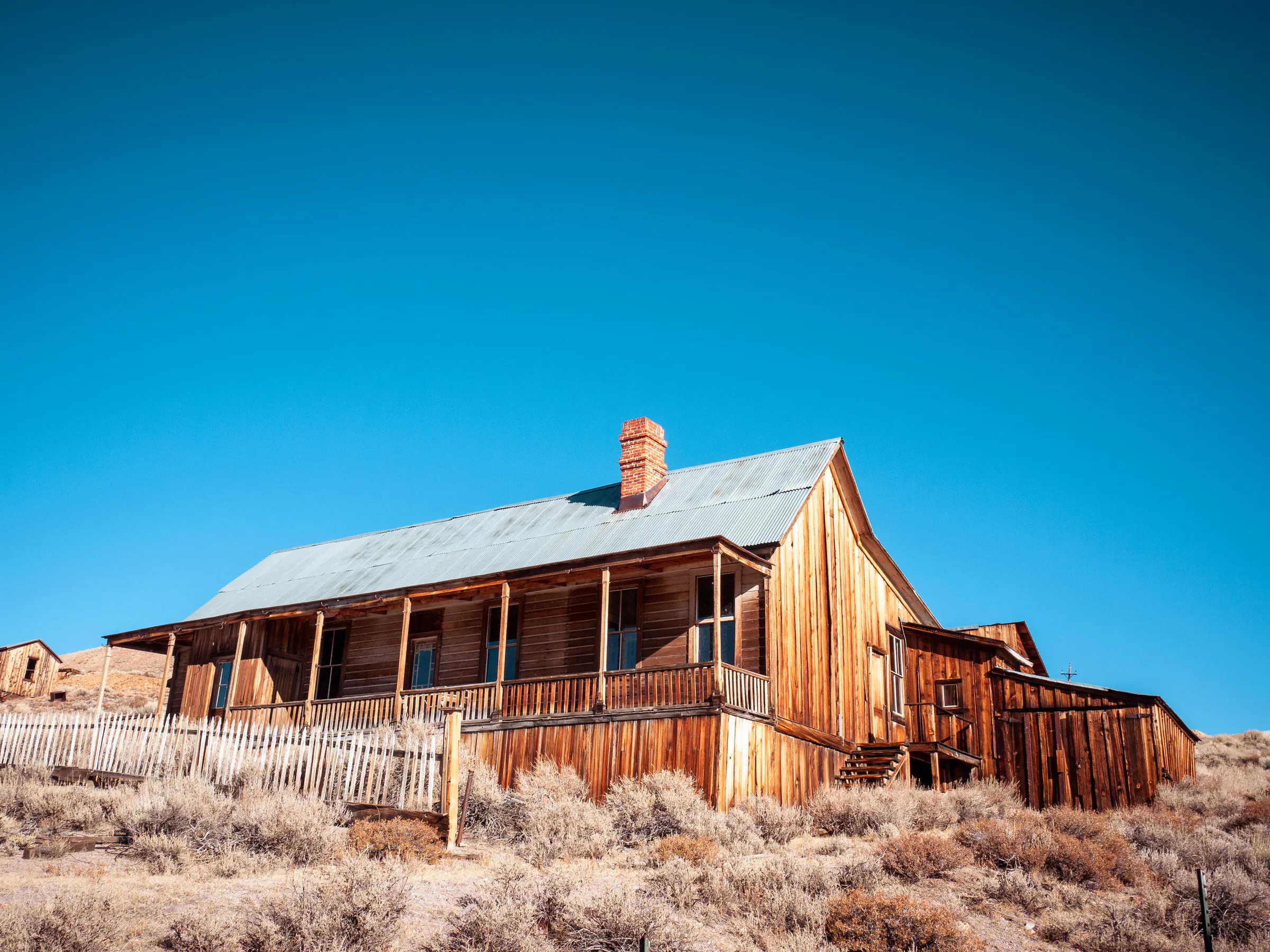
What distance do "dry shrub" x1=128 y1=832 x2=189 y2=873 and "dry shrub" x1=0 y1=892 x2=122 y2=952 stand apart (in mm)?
2565

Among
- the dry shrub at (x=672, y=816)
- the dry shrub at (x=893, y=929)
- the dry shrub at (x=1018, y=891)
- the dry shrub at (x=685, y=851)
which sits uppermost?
the dry shrub at (x=672, y=816)

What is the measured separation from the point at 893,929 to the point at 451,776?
5.65 metres

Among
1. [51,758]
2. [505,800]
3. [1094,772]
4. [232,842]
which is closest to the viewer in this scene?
[232,842]

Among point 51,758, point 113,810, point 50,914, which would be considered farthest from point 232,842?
point 51,758

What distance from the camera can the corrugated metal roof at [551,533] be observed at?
19.9 metres

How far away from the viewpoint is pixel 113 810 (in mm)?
12961

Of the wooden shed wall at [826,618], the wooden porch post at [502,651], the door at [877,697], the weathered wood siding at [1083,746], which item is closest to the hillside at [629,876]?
the wooden porch post at [502,651]

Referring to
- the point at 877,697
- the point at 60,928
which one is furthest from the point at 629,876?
the point at 877,697

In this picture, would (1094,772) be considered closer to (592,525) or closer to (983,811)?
(983,811)

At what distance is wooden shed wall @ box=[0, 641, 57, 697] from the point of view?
150 ft

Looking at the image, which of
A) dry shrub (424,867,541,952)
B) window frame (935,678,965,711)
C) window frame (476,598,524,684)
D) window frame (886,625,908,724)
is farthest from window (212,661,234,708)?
dry shrub (424,867,541,952)

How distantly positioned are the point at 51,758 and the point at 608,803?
8.08 m

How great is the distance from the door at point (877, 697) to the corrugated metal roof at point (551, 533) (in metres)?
4.19

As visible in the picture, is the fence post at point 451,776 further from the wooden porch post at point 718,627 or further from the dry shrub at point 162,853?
the wooden porch post at point 718,627
